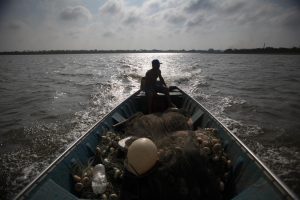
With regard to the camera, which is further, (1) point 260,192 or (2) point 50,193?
(2) point 50,193

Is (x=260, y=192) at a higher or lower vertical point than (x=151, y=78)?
lower

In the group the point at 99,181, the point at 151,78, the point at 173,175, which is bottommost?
the point at 99,181

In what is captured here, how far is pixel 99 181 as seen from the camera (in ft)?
13.1

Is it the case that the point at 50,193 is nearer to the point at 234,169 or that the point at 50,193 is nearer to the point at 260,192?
the point at 260,192

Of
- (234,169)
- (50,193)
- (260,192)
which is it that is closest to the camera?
(260,192)

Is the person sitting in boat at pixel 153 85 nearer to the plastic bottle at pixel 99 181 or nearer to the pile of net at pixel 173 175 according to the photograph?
the pile of net at pixel 173 175

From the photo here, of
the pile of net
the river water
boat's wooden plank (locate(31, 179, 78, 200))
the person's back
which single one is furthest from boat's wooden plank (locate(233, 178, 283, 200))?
the person's back

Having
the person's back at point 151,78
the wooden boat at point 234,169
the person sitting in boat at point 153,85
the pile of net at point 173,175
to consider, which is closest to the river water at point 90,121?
the wooden boat at point 234,169

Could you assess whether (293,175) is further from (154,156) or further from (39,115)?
(39,115)

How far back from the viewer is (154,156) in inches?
143

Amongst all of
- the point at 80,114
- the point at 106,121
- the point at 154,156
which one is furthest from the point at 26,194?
the point at 80,114

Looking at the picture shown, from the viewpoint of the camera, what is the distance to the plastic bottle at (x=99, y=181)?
3900mm

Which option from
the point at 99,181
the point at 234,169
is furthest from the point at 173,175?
the point at 234,169

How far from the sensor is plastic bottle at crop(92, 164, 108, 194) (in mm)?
3900
